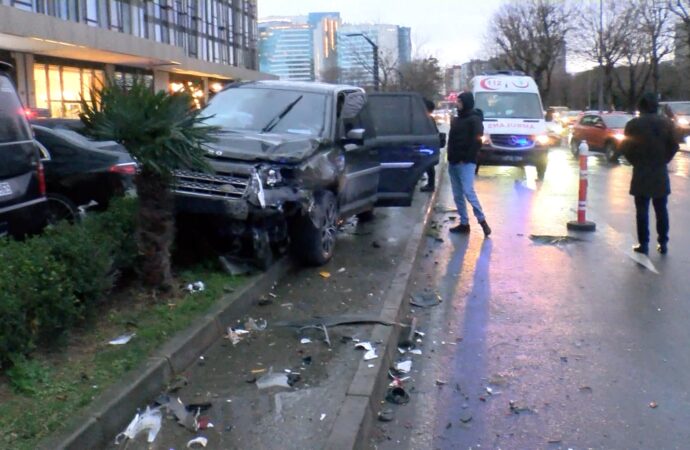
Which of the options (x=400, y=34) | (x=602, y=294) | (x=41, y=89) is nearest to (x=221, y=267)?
(x=602, y=294)

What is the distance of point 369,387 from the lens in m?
4.88

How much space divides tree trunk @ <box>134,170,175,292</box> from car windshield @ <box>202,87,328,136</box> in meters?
2.34

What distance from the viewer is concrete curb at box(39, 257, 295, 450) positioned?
393cm

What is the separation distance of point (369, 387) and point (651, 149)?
20.1 feet

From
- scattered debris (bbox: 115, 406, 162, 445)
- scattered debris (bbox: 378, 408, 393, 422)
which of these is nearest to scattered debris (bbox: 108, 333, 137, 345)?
scattered debris (bbox: 115, 406, 162, 445)

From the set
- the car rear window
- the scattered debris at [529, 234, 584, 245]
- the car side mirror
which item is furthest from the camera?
the scattered debris at [529, 234, 584, 245]

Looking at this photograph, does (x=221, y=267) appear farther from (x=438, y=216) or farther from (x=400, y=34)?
(x=400, y=34)

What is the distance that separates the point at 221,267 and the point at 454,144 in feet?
15.2

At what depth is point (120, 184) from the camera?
948cm

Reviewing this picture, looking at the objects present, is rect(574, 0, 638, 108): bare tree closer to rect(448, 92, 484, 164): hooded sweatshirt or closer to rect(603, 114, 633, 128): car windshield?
→ rect(603, 114, 633, 128): car windshield

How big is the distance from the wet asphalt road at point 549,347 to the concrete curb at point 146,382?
1.38m

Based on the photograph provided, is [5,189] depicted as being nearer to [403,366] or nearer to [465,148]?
[403,366]

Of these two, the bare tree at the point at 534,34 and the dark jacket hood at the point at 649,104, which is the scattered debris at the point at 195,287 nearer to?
the dark jacket hood at the point at 649,104

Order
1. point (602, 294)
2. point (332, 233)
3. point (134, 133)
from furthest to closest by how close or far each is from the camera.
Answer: point (332, 233)
point (602, 294)
point (134, 133)
